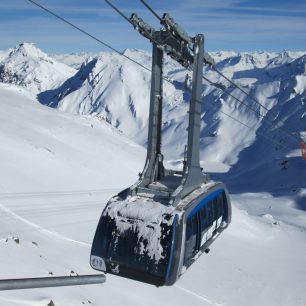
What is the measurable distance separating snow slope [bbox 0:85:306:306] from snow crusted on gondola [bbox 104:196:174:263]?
401 centimetres

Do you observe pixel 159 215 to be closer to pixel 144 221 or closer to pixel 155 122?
pixel 144 221

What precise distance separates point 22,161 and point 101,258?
83.9 ft

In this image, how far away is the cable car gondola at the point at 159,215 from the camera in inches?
378

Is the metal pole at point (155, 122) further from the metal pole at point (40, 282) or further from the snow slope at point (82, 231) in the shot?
the metal pole at point (40, 282)

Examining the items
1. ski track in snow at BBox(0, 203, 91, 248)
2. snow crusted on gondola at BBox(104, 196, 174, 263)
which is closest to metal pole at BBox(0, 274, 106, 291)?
snow crusted on gondola at BBox(104, 196, 174, 263)

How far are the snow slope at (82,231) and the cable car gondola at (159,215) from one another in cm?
372

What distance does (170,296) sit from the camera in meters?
20.5

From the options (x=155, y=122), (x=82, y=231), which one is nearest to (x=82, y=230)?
(x=82, y=231)

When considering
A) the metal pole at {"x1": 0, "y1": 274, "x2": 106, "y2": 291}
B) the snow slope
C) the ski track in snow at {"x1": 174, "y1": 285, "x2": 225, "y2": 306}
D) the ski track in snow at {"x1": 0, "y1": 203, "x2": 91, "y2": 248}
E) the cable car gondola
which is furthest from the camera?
the ski track in snow at {"x1": 0, "y1": 203, "x2": 91, "y2": 248}

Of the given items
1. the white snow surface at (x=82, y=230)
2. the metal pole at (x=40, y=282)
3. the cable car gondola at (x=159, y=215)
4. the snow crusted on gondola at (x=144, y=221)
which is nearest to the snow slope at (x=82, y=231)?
the white snow surface at (x=82, y=230)

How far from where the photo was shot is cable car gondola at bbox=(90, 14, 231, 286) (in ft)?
31.5

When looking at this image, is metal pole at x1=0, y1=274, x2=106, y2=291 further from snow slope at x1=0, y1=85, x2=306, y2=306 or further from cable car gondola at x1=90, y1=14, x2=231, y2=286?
snow slope at x1=0, y1=85, x2=306, y2=306

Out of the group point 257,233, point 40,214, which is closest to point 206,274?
point 40,214

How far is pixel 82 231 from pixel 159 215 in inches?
714
